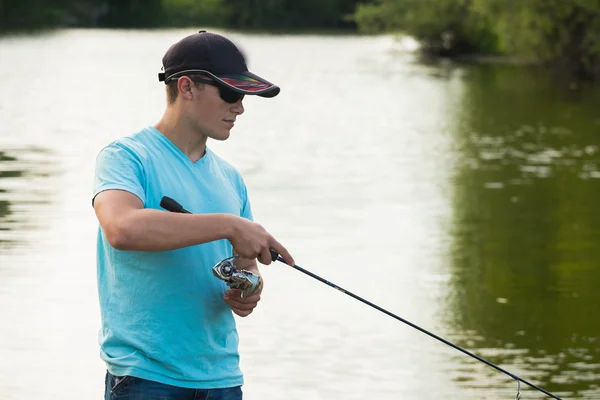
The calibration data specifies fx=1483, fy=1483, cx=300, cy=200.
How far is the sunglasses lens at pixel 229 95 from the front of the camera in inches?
141

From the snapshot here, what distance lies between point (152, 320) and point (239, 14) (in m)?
101

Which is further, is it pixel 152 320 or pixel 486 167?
pixel 486 167

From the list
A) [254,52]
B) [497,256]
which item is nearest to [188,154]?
[497,256]

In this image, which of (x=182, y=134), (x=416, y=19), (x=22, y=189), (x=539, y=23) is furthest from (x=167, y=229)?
(x=416, y=19)

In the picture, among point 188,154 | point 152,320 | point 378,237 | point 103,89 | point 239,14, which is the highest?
point 188,154

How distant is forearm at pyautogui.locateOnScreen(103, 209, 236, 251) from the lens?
3.30 meters

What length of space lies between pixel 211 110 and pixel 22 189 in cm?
1156

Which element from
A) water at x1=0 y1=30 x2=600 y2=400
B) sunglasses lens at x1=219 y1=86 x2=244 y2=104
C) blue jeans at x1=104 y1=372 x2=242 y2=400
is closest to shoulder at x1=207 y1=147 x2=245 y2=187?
sunglasses lens at x1=219 y1=86 x2=244 y2=104

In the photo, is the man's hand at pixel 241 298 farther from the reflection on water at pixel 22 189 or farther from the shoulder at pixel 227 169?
the reflection on water at pixel 22 189

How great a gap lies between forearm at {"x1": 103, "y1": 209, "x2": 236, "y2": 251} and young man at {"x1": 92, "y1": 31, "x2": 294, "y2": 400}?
0.27 ft

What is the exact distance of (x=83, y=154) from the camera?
1931 centimetres

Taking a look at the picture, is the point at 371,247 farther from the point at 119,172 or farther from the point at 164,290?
the point at 119,172

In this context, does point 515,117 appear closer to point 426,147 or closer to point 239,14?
point 426,147

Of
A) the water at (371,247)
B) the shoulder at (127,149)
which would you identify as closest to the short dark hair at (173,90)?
the shoulder at (127,149)
